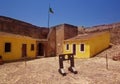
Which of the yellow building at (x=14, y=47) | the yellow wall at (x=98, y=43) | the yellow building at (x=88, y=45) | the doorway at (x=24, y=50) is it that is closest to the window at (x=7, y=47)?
the yellow building at (x=14, y=47)

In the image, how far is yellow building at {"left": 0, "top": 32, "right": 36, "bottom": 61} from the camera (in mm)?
16734

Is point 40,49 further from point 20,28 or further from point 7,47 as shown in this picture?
point 7,47

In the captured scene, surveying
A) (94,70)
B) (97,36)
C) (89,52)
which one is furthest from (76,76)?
(97,36)

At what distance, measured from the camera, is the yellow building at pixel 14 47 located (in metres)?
16.7

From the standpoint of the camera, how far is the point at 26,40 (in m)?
20.3

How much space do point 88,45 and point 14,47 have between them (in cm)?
935

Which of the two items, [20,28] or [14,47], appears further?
[20,28]

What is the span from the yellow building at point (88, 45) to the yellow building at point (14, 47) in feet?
19.4

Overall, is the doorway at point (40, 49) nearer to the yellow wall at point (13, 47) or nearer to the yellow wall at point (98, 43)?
the yellow wall at point (13, 47)

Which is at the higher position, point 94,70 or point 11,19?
point 11,19

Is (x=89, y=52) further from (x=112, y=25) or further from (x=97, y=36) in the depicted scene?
(x=112, y=25)

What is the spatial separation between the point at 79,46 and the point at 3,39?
32.7ft

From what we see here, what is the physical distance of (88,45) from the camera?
64.3 ft

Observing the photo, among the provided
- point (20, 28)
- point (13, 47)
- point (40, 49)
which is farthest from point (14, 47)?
point (20, 28)
